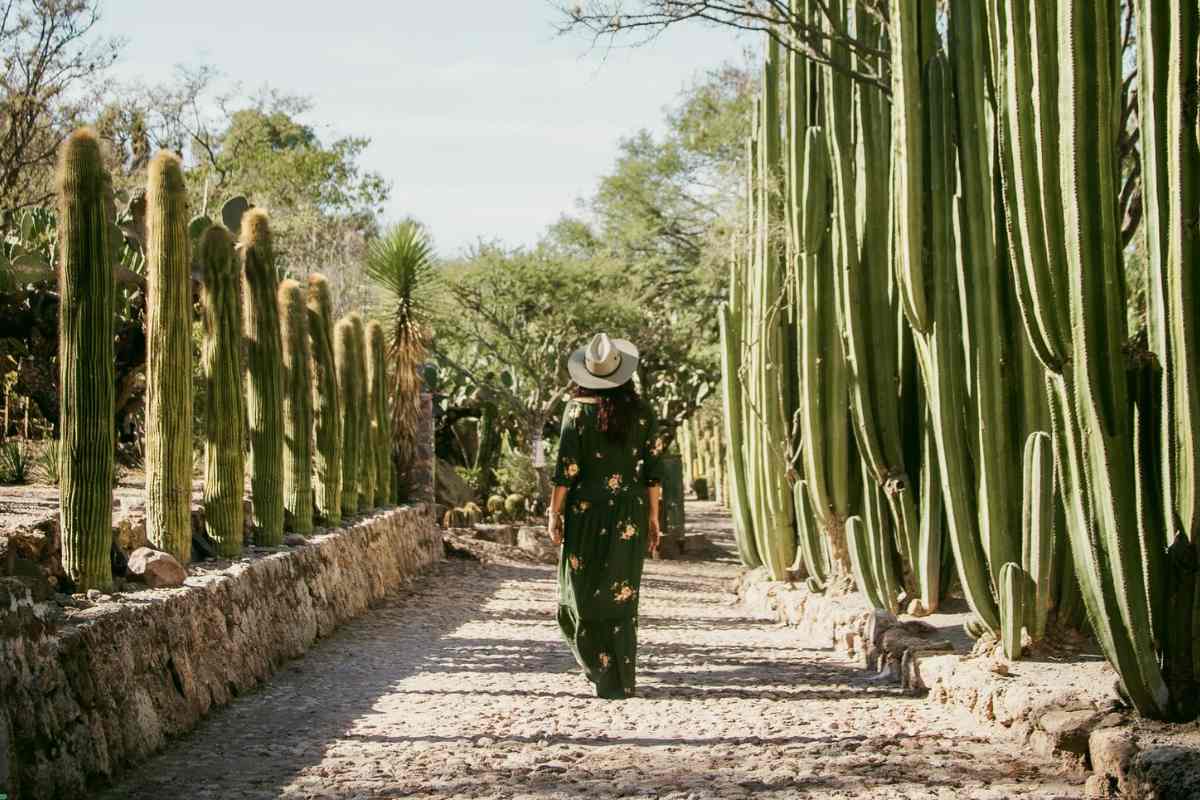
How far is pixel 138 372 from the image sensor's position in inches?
429

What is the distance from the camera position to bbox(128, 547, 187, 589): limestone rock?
6.47 meters

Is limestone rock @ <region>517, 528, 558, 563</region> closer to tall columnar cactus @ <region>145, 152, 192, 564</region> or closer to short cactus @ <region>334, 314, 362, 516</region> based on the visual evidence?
short cactus @ <region>334, 314, 362, 516</region>

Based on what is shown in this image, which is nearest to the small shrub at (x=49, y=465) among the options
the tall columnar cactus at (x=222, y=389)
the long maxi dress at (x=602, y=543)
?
the tall columnar cactus at (x=222, y=389)

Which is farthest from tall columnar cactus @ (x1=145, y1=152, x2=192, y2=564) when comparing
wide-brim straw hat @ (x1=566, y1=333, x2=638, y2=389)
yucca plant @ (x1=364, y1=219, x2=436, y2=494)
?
yucca plant @ (x1=364, y1=219, x2=436, y2=494)

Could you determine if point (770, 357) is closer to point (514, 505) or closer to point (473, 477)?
point (514, 505)

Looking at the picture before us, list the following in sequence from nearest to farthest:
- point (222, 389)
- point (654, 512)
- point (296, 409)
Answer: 1. point (654, 512)
2. point (222, 389)
3. point (296, 409)

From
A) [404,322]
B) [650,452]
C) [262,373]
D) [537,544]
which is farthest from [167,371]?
[537,544]

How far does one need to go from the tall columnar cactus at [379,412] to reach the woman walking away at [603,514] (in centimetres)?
789

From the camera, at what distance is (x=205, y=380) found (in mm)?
8312

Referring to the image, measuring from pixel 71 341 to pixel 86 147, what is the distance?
93 cm

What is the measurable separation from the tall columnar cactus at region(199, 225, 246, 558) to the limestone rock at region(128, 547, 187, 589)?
1.47m

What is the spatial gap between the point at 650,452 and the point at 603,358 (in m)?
0.54

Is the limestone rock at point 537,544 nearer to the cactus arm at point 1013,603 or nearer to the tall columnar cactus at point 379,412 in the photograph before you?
Answer: the tall columnar cactus at point 379,412

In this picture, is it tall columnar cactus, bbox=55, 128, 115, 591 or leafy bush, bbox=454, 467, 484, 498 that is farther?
leafy bush, bbox=454, 467, 484, 498
